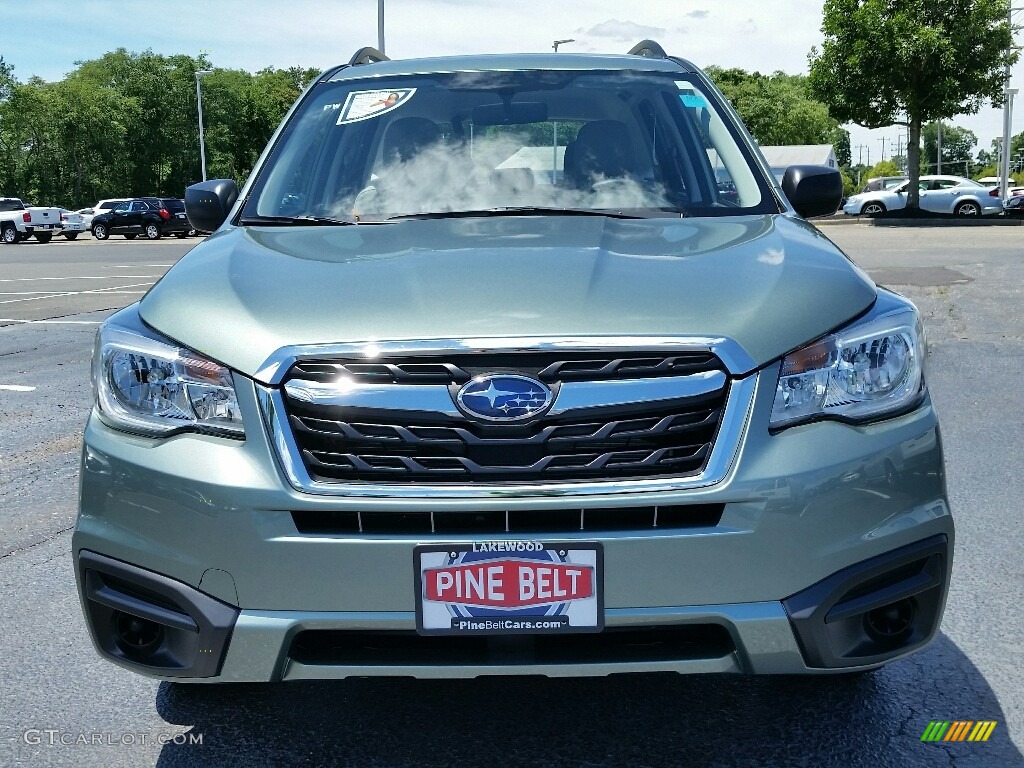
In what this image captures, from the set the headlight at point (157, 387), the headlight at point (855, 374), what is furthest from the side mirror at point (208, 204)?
the headlight at point (855, 374)

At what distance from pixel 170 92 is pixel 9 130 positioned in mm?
13278

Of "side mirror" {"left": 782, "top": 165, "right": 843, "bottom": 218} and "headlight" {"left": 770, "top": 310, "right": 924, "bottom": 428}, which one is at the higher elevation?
"side mirror" {"left": 782, "top": 165, "right": 843, "bottom": 218}

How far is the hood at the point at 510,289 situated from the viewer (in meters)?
2.36

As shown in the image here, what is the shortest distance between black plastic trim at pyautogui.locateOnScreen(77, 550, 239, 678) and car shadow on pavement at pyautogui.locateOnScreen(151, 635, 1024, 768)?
392 mm

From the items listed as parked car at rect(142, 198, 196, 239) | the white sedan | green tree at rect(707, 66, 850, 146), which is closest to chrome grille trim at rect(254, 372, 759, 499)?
the white sedan

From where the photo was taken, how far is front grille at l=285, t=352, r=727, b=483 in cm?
229

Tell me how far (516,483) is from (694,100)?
218 centimetres

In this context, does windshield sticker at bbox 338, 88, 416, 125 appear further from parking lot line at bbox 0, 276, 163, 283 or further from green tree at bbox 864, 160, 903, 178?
green tree at bbox 864, 160, 903, 178

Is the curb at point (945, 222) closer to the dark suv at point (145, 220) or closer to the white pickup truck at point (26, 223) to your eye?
the dark suv at point (145, 220)

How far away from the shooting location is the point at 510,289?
2475 mm


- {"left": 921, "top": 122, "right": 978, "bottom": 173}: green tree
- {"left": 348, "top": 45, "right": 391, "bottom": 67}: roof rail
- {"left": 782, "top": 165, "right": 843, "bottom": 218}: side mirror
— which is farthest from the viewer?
{"left": 921, "top": 122, "right": 978, "bottom": 173}: green tree

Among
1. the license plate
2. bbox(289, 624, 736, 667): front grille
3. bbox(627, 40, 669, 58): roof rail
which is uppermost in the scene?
bbox(627, 40, 669, 58): roof rail

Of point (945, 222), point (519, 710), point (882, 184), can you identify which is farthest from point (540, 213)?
point (882, 184)

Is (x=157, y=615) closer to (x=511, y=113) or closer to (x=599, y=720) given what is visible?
(x=599, y=720)
